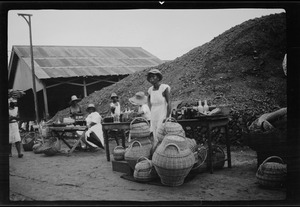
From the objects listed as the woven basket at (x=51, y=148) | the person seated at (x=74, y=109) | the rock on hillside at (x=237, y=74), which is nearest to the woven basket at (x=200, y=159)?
the rock on hillside at (x=237, y=74)

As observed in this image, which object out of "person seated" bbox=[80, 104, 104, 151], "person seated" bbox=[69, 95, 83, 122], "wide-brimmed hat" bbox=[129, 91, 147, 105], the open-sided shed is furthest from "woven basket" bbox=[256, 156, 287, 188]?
the open-sided shed

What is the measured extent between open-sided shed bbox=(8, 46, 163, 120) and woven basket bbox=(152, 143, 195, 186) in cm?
1006

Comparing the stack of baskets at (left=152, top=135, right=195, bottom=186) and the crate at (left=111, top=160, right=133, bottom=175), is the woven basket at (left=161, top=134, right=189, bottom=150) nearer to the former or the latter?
the stack of baskets at (left=152, top=135, right=195, bottom=186)

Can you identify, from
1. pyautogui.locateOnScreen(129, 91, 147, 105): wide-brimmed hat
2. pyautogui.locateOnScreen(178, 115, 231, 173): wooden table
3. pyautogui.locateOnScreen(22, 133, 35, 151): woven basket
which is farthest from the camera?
pyautogui.locateOnScreen(22, 133, 35, 151): woven basket

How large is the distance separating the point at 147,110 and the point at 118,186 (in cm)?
327

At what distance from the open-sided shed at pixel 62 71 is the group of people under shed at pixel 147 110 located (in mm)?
3901

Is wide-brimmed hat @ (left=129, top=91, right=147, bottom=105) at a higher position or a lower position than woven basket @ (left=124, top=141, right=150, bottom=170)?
higher

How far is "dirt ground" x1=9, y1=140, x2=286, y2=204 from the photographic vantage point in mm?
3922

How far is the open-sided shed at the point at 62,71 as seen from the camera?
13930 mm

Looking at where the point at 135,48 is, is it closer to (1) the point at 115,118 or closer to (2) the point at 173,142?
(1) the point at 115,118

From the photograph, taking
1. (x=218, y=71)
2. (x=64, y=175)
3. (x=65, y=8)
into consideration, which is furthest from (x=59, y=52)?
(x=65, y=8)

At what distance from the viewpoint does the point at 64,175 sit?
553 centimetres

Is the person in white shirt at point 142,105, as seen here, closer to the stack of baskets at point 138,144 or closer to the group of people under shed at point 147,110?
the group of people under shed at point 147,110
